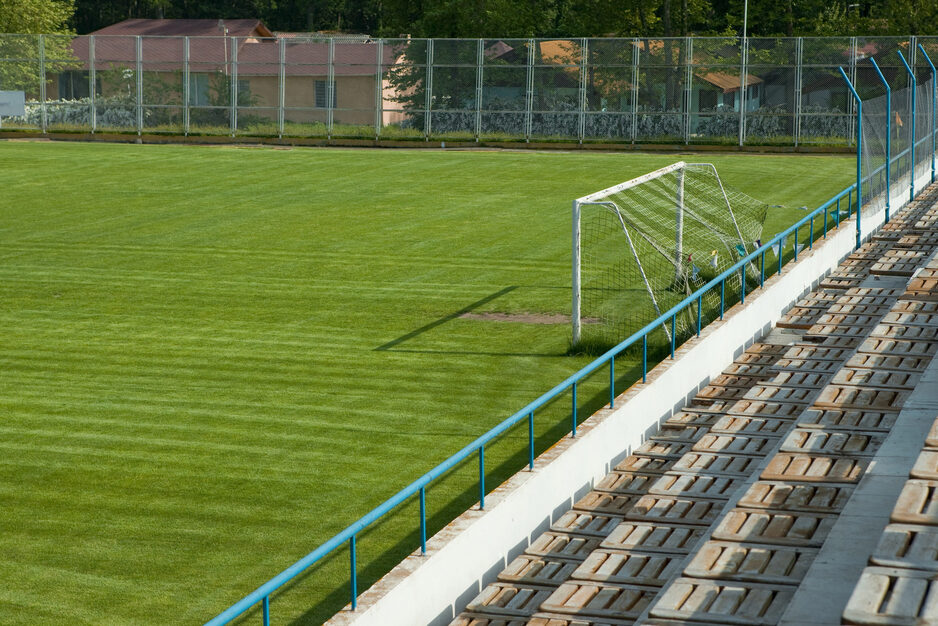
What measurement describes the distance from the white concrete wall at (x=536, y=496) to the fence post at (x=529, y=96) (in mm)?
31794

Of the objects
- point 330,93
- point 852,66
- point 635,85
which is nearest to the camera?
point 852,66

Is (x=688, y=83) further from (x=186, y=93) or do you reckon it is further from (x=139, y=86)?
(x=139, y=86)

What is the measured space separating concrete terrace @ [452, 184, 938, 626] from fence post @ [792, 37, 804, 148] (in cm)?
3058

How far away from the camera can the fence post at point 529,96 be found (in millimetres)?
49219

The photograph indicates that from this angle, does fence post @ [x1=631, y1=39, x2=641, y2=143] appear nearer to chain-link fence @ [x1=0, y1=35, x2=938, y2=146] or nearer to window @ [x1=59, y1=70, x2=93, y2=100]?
chain-link fence @ [x1=0, y1=35, x2=938, y2=146]

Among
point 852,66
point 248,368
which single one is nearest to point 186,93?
point 852,66

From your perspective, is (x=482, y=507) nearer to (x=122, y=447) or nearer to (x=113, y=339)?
(x=122, y=447)

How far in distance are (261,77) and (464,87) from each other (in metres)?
9.11

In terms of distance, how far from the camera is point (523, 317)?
69.2 feet

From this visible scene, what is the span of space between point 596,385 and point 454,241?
11.8 m

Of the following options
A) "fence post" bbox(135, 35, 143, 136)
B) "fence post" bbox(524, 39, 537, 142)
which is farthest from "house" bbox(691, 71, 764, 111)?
"fence post" bbox(135, 35, 143, 136)

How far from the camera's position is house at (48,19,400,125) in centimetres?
5150

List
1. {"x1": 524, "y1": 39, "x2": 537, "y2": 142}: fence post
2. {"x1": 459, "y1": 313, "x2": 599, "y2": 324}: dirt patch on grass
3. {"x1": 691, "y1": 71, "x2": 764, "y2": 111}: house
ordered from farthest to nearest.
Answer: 1. {"x1": 524, "y1": 39, "x2": 537, "y2": 142}: fence post
2. {"x1": 691, "y1": 71, "x2": 764, "y2": 111}: house
3. {"x1": 459, "y1": 313, "x2": 599, "y2": 324}: dirt patch on grass

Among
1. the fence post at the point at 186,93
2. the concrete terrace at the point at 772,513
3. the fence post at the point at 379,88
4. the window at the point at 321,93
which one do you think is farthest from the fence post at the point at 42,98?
the concrete terrace at the point at 772,513
